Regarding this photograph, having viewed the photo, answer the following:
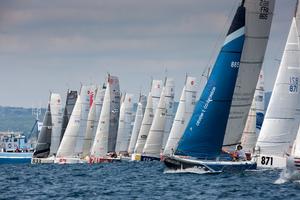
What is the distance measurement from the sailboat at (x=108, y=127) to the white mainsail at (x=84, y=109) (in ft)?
5.61

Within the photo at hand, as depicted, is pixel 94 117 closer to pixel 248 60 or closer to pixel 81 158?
pixel 81 158

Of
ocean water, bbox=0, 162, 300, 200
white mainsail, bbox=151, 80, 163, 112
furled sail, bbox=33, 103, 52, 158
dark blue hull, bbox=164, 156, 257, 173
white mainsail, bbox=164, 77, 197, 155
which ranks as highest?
white mainsail, bbox=151, 80, 163, 112

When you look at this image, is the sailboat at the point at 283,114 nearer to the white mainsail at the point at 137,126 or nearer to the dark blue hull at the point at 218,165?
the dark blue hull at the point at 218,165

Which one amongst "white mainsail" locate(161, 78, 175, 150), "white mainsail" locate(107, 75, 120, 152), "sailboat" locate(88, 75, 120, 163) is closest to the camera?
"sailboat" locate(88, 75, 120, 163)

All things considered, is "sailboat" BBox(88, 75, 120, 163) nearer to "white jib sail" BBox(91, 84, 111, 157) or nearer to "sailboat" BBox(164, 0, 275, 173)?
"white jib sail" BBox(91, 84, 111, 157)

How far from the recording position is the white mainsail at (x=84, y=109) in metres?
98.7

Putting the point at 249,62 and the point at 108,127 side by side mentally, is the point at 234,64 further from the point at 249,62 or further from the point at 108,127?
the point at 108,127

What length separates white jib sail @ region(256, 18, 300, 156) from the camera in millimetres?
57031

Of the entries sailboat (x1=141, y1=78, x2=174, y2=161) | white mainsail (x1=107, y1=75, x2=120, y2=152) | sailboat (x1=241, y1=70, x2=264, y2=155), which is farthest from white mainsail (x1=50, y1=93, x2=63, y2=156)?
sailboat (x1=241, y1=70, x2=264, y2=155)

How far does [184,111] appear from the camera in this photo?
95.8 metres

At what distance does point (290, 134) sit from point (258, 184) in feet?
22.0

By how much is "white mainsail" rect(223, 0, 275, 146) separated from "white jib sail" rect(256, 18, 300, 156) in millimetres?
2431

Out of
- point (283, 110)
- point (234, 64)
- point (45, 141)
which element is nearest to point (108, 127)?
point (45, 141)

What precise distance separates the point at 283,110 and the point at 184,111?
127 ft
